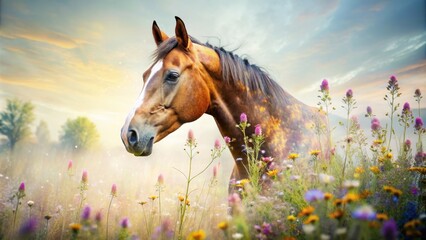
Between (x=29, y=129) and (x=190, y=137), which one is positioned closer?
(x=190, y=137)

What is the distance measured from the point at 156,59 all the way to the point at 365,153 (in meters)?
3.18

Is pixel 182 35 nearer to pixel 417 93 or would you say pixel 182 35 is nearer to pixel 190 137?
pixel 190 137

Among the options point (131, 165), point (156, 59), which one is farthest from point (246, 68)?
point (131, 165)

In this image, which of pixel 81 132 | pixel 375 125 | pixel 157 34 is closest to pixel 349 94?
pixel 375 125

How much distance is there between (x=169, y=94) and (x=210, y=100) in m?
0.66

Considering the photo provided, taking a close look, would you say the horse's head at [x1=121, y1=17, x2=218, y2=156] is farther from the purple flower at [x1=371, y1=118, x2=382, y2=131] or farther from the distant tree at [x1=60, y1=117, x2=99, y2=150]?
the distant tree at [x1=60, y1=117, x2=99, y2=150]

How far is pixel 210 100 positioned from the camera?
13.3ft

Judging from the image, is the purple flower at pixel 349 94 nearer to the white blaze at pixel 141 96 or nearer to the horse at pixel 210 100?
the horse at pixel 210 100

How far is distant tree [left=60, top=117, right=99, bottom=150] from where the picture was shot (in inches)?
1757

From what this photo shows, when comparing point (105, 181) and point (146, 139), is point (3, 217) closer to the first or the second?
point (146, 139)

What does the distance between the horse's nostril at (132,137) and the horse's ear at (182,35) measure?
1506 mm

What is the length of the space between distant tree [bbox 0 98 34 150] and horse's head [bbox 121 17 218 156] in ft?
155

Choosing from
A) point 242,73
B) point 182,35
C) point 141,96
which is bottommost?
point 141,96

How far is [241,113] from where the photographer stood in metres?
4.09
